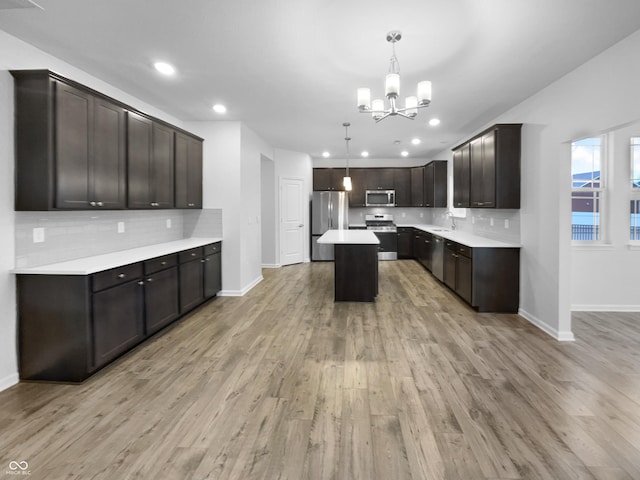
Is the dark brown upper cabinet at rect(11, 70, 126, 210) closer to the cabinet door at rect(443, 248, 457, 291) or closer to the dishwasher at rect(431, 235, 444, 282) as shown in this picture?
the cabinet door at rect(443, 248, 457, 291)

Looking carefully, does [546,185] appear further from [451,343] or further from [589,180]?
[451,343]

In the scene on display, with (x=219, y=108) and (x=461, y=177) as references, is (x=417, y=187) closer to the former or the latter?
(x=461, y=177)

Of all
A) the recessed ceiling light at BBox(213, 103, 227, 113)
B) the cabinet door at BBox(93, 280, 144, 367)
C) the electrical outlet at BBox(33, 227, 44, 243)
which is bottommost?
the cabinet door at BBox(93, 280, 144, 367)

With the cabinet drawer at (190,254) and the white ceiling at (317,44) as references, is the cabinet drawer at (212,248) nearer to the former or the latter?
the cabinet drawer at (190,254)

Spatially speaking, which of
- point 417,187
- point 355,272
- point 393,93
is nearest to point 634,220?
point 355,272

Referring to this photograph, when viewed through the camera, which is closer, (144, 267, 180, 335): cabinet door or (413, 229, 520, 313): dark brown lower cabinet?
(144, 267, 180, 335): cabinet door

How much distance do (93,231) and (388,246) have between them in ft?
22.7

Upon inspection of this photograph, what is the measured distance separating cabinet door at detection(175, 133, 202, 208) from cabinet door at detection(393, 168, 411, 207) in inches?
221

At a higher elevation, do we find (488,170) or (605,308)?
(488,170)

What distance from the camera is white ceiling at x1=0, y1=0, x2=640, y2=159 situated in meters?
2.43

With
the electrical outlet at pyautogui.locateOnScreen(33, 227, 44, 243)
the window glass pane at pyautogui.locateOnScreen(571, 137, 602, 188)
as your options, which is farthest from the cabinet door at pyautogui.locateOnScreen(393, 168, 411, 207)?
the electrical outlet at pyautogui.locateOnScreen(33, 227, 44, 243)

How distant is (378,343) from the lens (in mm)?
3600

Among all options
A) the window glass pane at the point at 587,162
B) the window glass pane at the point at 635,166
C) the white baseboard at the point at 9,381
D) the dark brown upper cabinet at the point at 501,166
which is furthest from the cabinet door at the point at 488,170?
the white baseboard at the point at 9,381

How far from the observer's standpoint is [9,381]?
2699mm
